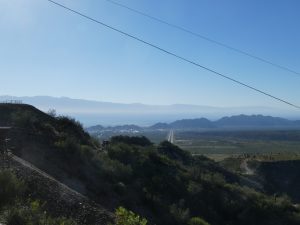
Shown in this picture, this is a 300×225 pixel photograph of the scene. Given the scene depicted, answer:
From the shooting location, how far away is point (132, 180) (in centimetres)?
2423

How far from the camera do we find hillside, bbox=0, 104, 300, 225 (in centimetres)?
2038

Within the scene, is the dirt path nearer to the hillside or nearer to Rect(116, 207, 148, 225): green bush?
Rect(116, 207, 148, 225): green bush

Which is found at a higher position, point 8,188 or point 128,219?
point 8,188

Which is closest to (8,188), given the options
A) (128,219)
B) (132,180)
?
(128,219)

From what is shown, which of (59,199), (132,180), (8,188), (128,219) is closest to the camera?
(128,219)

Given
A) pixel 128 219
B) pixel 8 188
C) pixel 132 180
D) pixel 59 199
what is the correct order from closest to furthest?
pixel 128 219, pixel 8 188, pixel 59 199, pixel 132 180

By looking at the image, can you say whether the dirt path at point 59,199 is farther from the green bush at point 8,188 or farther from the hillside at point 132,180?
the hillside at point 132,180

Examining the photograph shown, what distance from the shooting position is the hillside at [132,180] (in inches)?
802

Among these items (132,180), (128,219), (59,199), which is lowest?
(132,180)

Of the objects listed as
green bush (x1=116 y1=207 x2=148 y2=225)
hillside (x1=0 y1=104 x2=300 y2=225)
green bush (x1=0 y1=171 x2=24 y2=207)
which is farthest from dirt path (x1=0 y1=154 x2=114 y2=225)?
hillside (x1=0 y1=104 x2=300 y2=225)

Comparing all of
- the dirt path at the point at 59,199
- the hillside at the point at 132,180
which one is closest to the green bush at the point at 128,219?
the dirt path at the point at 59,199

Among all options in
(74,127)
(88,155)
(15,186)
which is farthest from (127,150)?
(15,186)

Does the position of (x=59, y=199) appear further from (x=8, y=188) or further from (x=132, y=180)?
(x=132, y=180)

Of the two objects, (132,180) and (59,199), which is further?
(132,180)
